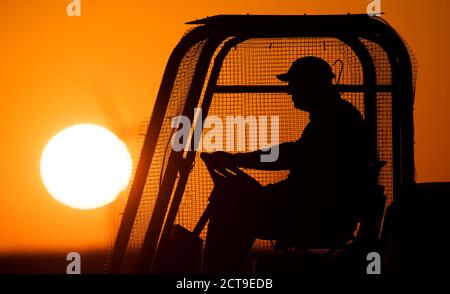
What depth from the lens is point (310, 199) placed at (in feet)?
11.3

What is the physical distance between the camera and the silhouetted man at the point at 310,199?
3.40 metres

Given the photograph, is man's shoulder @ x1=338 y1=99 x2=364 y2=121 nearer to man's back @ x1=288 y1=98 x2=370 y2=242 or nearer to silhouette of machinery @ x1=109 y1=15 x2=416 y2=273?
man's back @ x1=288 y1=98 x2=370 y2=242

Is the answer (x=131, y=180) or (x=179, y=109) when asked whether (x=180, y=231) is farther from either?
(x=179, y=109)

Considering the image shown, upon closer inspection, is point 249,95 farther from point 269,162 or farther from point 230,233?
point 230,233

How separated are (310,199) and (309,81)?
0.70m

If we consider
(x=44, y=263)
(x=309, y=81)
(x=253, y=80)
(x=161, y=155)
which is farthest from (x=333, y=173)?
(x=44, y=263)

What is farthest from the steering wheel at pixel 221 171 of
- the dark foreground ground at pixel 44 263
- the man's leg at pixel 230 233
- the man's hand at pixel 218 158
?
the dark foreground ground at pixel 44 263

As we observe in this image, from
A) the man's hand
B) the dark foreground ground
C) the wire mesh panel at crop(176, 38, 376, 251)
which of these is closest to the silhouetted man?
the man's hand

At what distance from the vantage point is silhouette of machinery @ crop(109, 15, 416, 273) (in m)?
3.38

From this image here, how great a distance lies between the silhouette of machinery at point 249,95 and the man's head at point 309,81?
0.36 ft

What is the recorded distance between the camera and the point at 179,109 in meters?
3.65
